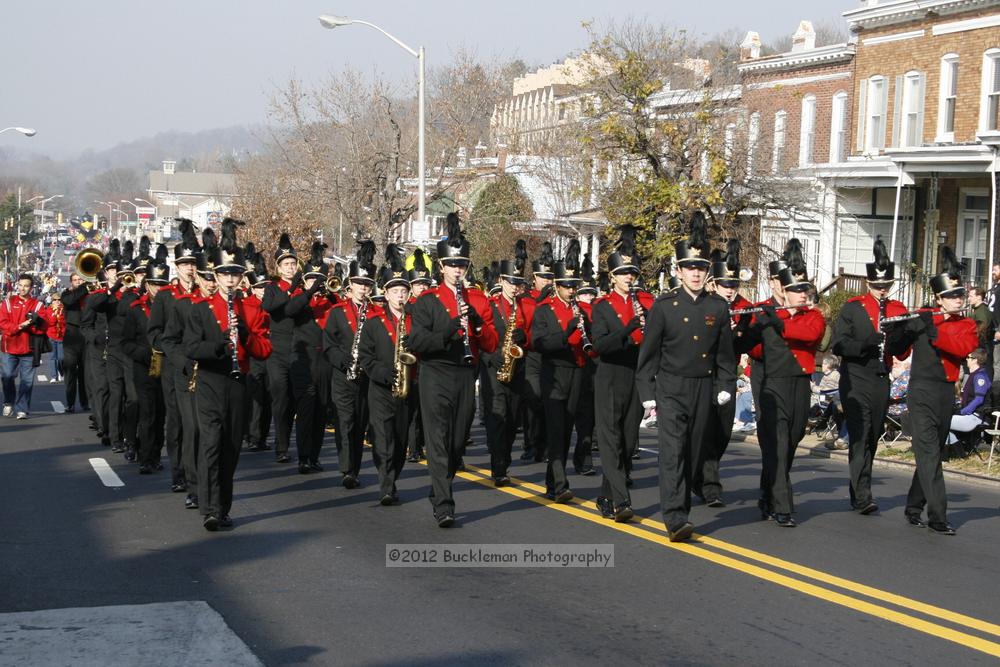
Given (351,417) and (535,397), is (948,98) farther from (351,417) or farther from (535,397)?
(351,417)

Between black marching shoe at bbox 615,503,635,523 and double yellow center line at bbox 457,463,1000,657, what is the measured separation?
0.05m

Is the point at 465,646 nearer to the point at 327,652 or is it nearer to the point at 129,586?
the point at 327,652

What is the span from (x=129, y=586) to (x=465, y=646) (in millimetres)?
2553

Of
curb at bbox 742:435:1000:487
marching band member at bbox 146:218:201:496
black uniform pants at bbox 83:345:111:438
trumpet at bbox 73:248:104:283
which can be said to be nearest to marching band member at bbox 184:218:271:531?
marching band member at bbox 146:218:201:496

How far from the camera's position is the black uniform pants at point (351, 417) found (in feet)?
42.8

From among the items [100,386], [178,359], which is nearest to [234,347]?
[178,359]

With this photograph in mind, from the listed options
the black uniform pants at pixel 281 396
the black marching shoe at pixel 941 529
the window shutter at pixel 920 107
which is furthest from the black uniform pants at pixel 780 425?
the window shutter at pixel 920 107

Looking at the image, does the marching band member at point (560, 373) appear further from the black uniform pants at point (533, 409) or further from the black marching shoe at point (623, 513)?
the black uniform pants at point (533, 409)

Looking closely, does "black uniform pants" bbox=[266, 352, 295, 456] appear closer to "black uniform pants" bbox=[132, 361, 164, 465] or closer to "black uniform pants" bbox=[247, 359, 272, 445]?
"black uniform pants" bbox=[247, 359, 272, 445]

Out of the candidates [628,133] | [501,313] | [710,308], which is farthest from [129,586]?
[628,133]

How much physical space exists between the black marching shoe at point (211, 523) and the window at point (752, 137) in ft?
77.4

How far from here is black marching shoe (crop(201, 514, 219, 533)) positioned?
10453mm

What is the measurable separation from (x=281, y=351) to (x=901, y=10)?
71.5ft

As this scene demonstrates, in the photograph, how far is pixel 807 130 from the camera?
36062mm
